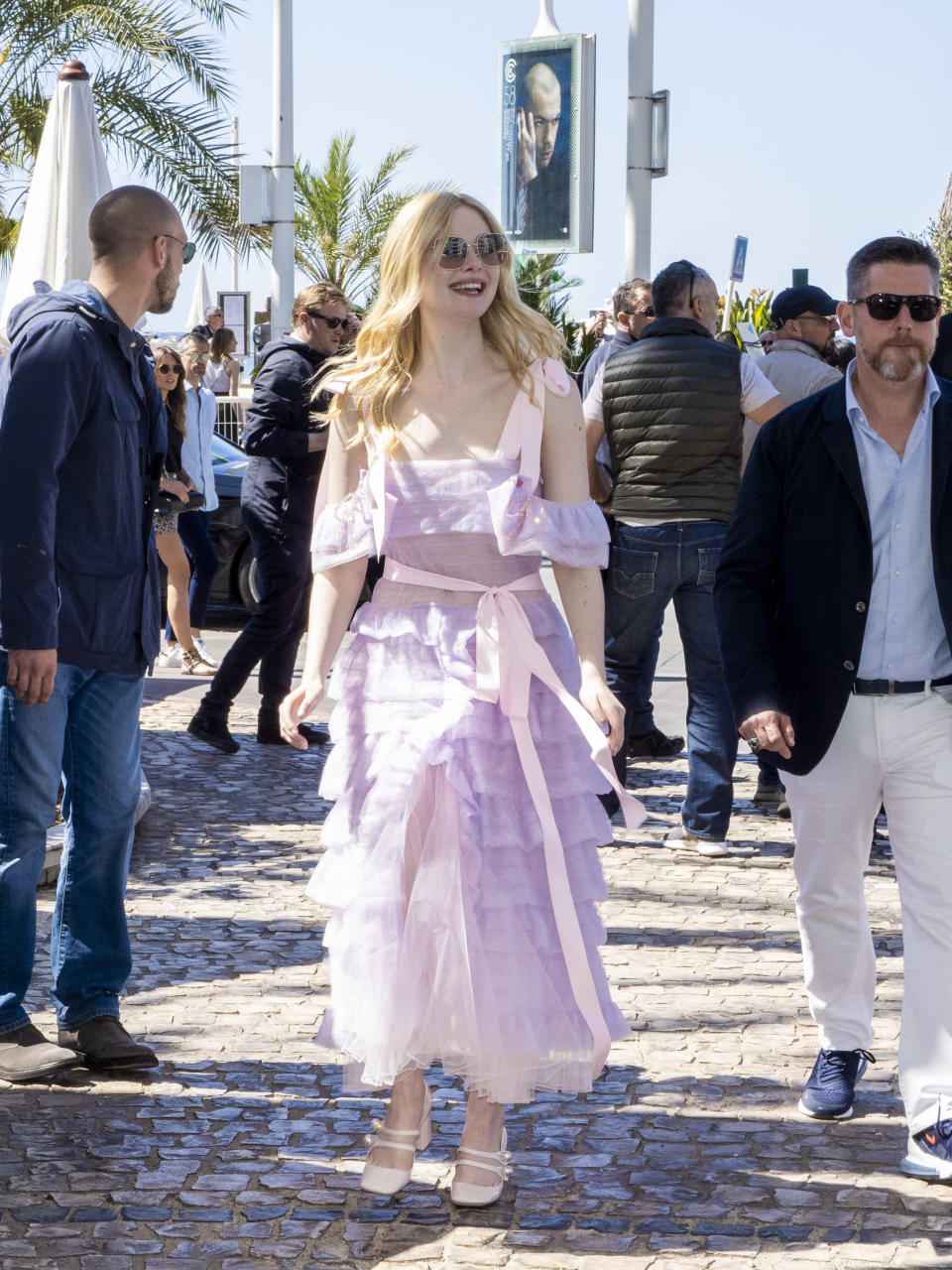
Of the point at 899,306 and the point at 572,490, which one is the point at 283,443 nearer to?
the point at 572,490

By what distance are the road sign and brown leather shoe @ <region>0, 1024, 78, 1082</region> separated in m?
17.9

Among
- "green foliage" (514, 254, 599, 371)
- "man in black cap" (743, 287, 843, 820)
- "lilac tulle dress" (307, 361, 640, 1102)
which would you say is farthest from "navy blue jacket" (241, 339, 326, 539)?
"green foliage" (514, 254, 599, 371)

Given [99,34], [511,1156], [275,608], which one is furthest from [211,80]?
[511,1156]

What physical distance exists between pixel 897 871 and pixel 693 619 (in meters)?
2.85

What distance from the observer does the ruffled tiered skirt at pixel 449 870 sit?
3.55 meters

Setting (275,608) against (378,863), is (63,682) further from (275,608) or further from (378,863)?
(275,608)

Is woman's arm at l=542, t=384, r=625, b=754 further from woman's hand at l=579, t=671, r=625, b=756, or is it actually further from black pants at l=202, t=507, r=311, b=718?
black pants at l=202, t=507, r=311, b=718

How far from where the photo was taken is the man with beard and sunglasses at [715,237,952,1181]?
3.86m

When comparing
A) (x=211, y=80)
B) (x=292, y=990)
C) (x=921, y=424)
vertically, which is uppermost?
(x=211, y=80)

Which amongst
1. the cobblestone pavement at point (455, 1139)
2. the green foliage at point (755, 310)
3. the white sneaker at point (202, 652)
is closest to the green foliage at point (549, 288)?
the green foliage at point (755, 310)

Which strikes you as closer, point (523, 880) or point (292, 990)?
point (523, 880)

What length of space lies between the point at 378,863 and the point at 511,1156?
30.6 inches

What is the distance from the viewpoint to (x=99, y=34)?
19094mm

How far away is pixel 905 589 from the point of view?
12.8 ft
